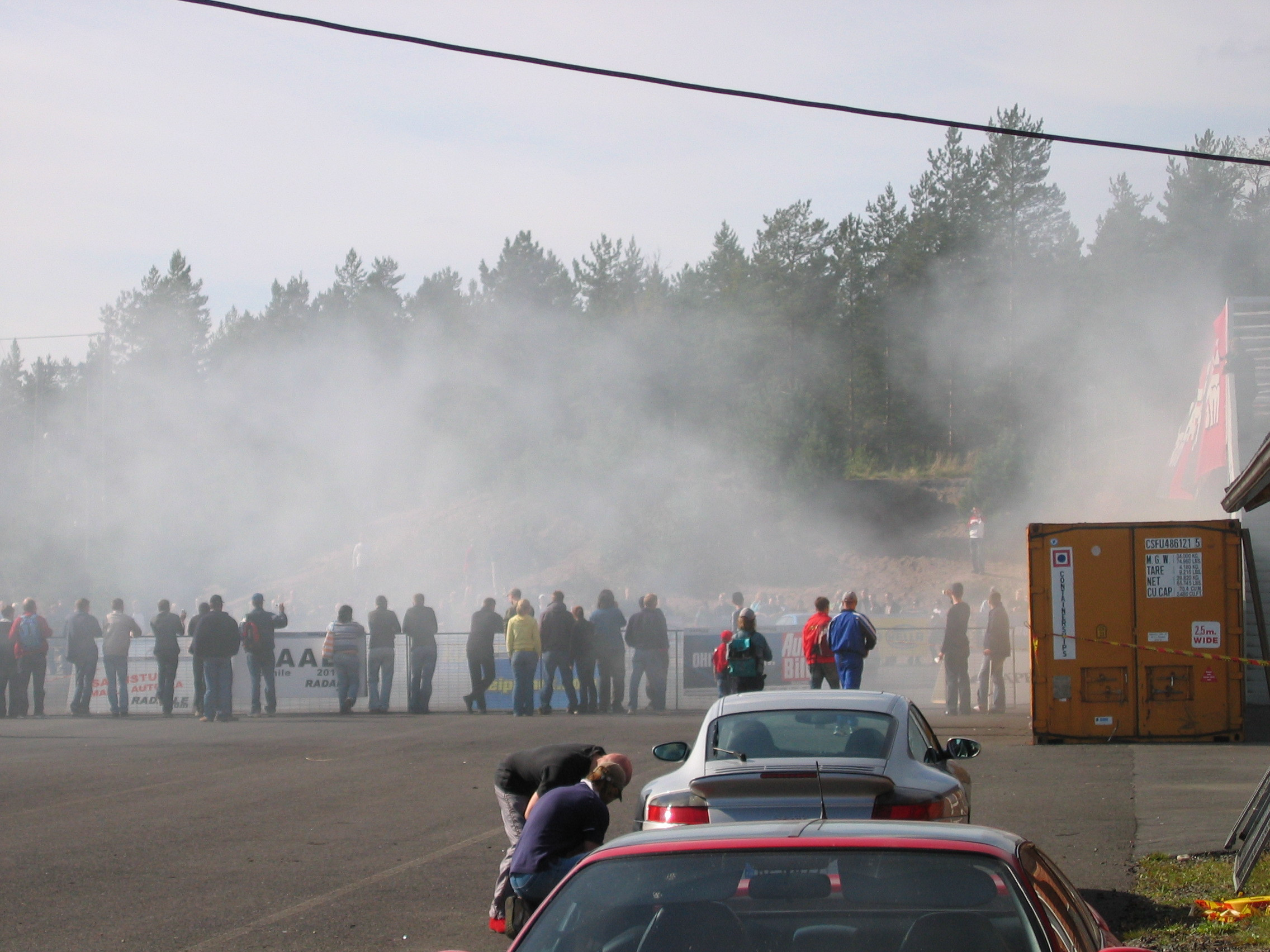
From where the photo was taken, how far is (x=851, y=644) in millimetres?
14664

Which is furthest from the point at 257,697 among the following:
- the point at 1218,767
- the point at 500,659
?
the point at 1218,767

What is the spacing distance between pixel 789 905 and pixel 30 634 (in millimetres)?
19395

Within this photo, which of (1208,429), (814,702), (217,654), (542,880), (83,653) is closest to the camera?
(542,880)

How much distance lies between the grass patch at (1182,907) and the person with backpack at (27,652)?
1752cm

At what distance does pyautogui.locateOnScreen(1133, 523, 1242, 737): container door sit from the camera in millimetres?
12938

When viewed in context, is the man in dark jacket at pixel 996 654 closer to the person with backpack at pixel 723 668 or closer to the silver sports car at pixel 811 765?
the person with backpack at pixel 723 668

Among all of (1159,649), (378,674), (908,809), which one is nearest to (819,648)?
(1159,649)

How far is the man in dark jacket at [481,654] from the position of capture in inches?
734

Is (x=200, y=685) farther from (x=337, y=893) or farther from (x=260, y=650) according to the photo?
(x=337, y=893)

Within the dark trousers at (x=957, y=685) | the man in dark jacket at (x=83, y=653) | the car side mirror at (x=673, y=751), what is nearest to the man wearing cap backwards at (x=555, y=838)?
the car side mirror at (x=673, y=751)

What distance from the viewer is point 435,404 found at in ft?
214

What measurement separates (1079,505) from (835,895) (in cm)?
5204

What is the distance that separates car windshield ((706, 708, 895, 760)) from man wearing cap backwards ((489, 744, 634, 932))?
0.81 meters

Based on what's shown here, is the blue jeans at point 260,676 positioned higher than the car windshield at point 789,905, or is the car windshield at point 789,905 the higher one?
the car windshield at point 789,905
